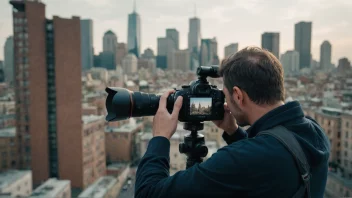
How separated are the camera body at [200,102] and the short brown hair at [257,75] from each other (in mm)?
222

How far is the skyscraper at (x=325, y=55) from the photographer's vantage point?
47906mm

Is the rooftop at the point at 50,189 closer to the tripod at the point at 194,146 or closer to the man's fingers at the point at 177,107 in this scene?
the tripod at the point at 194,146

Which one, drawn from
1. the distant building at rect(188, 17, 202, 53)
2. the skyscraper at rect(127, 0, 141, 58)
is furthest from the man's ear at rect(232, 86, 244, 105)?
the skyscraper at rect(127, 0, 141, 58)

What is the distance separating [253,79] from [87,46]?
2341 inches

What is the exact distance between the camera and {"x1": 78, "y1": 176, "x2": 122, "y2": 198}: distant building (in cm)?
1042

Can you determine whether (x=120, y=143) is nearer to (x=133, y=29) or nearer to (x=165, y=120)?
(x=165, y=120)

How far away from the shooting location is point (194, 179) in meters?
0.73

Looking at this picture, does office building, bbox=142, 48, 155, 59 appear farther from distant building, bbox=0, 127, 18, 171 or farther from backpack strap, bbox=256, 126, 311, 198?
backpack strap, bbox=256, 126, 311, 198

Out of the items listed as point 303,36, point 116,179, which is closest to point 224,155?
point 116,179

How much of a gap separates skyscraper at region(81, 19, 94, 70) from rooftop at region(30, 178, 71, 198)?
44657mm

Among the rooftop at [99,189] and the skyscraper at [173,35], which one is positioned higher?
the skyscraper at [173,35]

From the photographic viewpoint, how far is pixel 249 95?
807 millimetres

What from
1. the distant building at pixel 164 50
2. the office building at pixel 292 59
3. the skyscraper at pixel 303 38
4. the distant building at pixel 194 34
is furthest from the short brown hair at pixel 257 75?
the distant building at pixel 164 50

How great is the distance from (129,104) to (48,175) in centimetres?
1418
